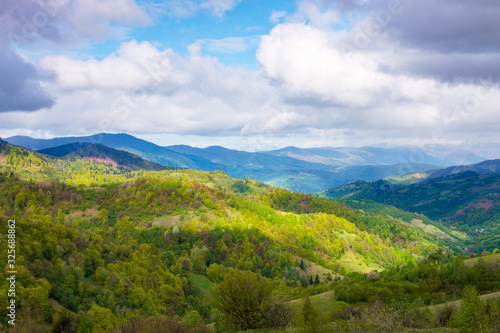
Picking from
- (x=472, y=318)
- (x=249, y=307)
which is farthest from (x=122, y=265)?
(x=472, y=318)

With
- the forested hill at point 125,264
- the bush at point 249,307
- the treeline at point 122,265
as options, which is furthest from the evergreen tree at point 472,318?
the forested hill at point 125,264

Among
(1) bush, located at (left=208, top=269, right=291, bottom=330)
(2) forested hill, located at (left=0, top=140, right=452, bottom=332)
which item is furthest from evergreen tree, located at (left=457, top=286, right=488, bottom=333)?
(2) forested hill, located at (left=0, top=140, right=452, bottom=332)

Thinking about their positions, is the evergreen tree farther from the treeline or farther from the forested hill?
the forested hill

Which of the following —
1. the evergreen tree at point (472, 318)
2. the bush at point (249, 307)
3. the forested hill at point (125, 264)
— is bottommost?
the forested hill at point (125, 264)

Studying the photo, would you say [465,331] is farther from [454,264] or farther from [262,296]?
[454,264]

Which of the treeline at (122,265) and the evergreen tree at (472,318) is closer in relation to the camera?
the evergreen tree at (472,318)

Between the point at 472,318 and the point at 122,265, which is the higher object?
the point at 472,318

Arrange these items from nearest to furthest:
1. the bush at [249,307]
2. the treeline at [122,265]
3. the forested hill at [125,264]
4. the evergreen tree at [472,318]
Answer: the evergreen tree at [472,318] < the bush at [249,307] < the treeline at [122,265] < the forested hill at [125,264]

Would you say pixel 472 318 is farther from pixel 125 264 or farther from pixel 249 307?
pixel 125 264

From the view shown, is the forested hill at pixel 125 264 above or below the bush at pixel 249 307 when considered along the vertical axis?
below

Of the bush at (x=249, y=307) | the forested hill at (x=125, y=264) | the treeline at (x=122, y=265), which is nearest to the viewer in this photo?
the bush at (x=249, y=307)

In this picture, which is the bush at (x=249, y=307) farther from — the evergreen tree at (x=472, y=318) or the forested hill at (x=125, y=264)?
the evergreen tree at (x=472, y=318)

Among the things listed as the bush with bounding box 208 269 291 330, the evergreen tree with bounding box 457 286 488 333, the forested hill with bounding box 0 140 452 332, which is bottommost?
the forested hill with bounding box 0 140 452 332

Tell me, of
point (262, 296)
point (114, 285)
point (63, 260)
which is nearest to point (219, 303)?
point (262, 296)
